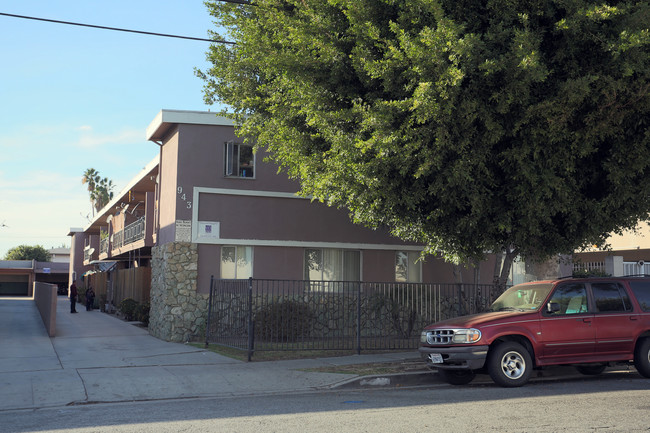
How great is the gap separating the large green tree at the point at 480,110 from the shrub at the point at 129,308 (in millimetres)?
15725

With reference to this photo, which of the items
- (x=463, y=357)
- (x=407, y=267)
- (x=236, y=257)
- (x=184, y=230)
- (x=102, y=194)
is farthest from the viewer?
(x=102, y=194)

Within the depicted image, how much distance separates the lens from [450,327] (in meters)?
10.9

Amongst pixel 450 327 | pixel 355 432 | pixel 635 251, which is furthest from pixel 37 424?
pixel 635 251

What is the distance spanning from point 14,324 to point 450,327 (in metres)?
21.1

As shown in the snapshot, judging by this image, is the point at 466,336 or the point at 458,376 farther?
the point at 458,376

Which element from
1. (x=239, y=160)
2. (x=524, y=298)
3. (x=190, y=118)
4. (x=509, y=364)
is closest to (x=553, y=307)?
(x=524, y=298)

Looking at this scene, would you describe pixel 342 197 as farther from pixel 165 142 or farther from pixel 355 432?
pixel 165 142

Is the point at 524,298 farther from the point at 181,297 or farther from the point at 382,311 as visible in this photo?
the point at 181,297

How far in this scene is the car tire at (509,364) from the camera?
34.2 ft

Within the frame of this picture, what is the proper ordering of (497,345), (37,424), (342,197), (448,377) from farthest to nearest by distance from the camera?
(342,197)
(448,377)
(497,345)
(37,424)

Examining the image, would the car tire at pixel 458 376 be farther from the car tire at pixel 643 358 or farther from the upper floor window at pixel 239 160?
the upper floor window at pixel 239 160

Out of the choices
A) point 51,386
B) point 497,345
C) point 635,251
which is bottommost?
point 51,386

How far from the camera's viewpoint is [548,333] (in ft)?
35.3

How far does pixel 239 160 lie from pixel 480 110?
1073cm
